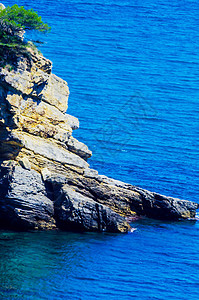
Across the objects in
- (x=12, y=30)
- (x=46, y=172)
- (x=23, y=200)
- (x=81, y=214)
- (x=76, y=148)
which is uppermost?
(x=12, y=30)

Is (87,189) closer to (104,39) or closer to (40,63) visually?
(40,63)

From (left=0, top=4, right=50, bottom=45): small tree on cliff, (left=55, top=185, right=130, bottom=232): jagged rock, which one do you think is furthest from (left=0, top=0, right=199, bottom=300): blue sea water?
(left=0, top=4, right=50, bottom=45): small tree on cliff

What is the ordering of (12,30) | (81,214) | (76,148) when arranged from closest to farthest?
(12,30) → (81,214) → (76,148)

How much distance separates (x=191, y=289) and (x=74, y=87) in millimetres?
61854

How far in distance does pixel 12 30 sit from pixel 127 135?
124 ft

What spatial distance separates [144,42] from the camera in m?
130

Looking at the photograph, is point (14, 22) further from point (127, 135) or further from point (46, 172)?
point (127, 135)

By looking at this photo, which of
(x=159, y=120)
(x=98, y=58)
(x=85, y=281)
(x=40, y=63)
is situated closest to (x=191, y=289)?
(x=85, y=281)

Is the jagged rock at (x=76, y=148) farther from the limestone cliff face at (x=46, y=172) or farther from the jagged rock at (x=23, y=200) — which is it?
the jagged rock at (x=23, y=200)

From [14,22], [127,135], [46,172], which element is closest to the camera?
[14,22]

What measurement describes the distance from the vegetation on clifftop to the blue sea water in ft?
58.4

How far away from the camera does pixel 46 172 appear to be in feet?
197

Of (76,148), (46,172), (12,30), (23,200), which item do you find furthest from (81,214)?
(12,30)

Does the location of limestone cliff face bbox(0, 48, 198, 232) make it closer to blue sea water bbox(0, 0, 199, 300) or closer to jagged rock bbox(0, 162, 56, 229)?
jagged rock bbox(0, 162, 56, 229)
